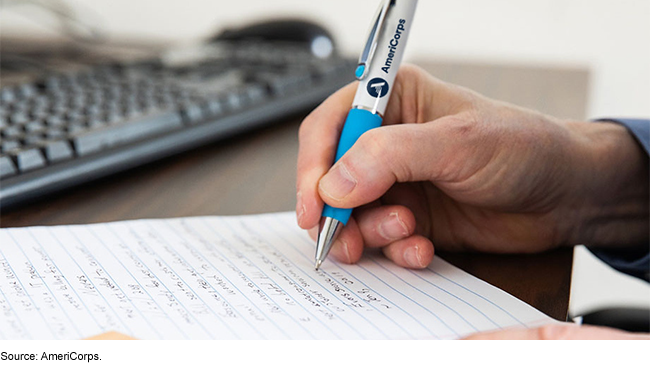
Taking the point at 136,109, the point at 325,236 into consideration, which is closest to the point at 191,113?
the point at 136,109

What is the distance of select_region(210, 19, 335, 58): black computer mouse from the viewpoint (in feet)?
3.69

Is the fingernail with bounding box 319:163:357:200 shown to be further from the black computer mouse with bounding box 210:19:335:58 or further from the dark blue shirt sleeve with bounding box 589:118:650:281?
the black computer mouse with bounding box 210:19:335:58

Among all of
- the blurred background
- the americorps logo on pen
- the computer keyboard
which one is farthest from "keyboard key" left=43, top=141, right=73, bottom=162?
the blurred background

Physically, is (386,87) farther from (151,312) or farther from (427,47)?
(427,47)

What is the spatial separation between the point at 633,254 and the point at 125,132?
1.48 feet

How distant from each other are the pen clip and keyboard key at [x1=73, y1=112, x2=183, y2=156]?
0.74ft

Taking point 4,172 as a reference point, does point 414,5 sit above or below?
above

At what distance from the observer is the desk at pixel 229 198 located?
44 centimetres

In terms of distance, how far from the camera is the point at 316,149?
1.59 ft

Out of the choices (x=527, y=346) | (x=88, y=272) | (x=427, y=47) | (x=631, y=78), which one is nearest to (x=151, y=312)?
(x=88, y=272)

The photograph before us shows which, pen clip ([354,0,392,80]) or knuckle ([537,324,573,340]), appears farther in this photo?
pen clip ([354,0,392,80])

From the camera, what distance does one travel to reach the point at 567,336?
314 mm

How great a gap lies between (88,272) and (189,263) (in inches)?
2.4

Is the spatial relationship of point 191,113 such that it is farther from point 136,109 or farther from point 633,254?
point 633,254
